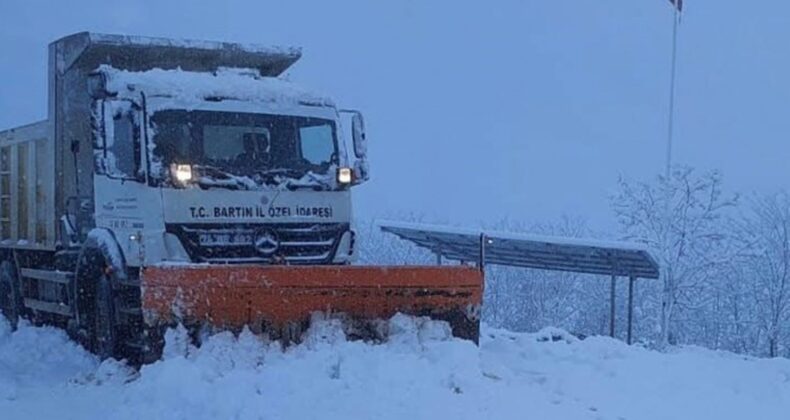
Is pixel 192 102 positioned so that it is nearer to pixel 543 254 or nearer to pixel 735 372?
pixel 735 372

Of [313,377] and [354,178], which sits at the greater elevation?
[354,178]

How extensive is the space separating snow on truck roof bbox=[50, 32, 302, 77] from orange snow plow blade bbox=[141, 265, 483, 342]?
3484 mm

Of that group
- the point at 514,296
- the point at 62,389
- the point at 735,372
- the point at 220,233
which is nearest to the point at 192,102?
the point at 220,233

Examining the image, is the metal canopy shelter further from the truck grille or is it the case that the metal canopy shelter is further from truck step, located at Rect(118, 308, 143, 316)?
truck step, located at Rect(118, 308, 143, 316)

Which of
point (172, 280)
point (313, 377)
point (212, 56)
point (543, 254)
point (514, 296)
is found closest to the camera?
point (313, 377)

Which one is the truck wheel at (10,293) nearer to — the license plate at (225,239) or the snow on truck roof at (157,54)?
the snow on truck roof at (157,54)

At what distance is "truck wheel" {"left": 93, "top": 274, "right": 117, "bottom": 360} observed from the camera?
1130 cm

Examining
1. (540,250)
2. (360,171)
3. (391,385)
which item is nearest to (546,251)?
(540,250)

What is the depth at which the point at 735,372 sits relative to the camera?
11.7m

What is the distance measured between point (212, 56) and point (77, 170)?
6.70 feet

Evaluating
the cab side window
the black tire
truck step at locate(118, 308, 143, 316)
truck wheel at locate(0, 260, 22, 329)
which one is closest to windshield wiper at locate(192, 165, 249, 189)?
A: the cab side window

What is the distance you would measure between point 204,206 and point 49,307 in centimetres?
392

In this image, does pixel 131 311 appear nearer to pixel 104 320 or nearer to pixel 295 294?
pixel 104 320

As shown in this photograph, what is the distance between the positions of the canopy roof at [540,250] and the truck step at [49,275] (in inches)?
245
